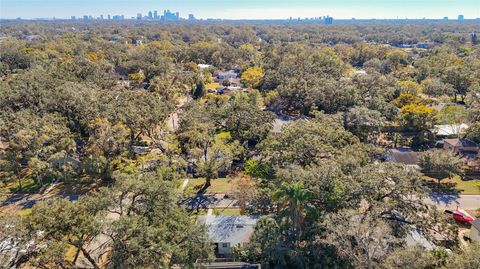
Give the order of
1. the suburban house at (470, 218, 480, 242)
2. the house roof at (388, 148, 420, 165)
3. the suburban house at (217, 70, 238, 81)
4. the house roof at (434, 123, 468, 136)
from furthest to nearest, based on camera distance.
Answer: the suburban house at (217, 70, 238, 81) < the house roof at (434, 123, 468, 136) < the house roof at (388, 148, 420, 165) < the suburban house at (470, 218, 480, 242)

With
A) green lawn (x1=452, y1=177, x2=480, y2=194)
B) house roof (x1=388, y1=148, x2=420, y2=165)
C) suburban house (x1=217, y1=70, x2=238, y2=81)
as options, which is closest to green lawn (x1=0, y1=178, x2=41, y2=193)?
house roof (x1=388, y1=148, x2=420, y2=165)

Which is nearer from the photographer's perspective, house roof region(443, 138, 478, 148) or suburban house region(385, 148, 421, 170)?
suburban house region(385, 148, 421, 170)

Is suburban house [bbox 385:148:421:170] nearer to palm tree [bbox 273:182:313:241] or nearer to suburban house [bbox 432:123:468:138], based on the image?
suburban house [bbox 432:123:468:138]

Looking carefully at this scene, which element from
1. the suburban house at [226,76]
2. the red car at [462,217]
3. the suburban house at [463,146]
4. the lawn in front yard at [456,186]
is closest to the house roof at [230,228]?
the red car at [462,217]

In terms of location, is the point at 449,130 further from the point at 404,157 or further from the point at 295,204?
the point at 295,204

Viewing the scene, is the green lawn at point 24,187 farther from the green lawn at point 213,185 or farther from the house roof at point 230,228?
the house roof at point 230,228

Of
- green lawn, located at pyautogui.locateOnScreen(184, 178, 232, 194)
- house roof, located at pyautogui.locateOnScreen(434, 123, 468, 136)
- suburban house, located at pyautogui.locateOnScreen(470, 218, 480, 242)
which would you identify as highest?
house roof, located at pyautogui.locateOnScreen(434, 123, 468, 136)

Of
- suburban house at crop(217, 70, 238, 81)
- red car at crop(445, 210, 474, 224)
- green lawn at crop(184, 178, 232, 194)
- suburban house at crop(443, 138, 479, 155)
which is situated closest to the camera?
red car at crop(445, 210, 474, 224)
